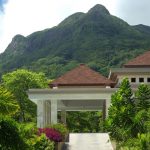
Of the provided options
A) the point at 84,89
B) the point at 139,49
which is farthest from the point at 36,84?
the point at 139,49

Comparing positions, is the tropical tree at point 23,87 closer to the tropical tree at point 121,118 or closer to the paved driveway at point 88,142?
the paved driveway at point 88,142

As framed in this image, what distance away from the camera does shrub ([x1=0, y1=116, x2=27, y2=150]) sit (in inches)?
429

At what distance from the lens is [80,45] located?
478 ft

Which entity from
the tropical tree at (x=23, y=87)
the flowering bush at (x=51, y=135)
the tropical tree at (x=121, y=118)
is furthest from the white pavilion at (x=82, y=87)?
the tropical tree at (x=23, y=87)

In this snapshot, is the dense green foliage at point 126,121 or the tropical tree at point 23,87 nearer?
the dense green foliage at point 126,121

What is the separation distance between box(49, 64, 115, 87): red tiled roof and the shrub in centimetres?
2648

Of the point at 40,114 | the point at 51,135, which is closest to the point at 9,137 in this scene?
the point at 51,135

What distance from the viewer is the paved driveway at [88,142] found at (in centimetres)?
2738

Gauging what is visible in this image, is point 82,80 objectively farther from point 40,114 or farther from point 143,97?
point 143,97

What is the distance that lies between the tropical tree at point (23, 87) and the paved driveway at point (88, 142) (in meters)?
24.4

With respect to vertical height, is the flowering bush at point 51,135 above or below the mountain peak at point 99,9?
below

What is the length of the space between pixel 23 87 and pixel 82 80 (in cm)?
2199

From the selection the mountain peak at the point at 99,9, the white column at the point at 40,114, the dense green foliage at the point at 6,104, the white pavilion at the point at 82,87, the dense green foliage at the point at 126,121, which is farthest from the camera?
the mountain peak at the point at 99,9

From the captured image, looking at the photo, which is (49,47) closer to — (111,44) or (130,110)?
(111,44)
